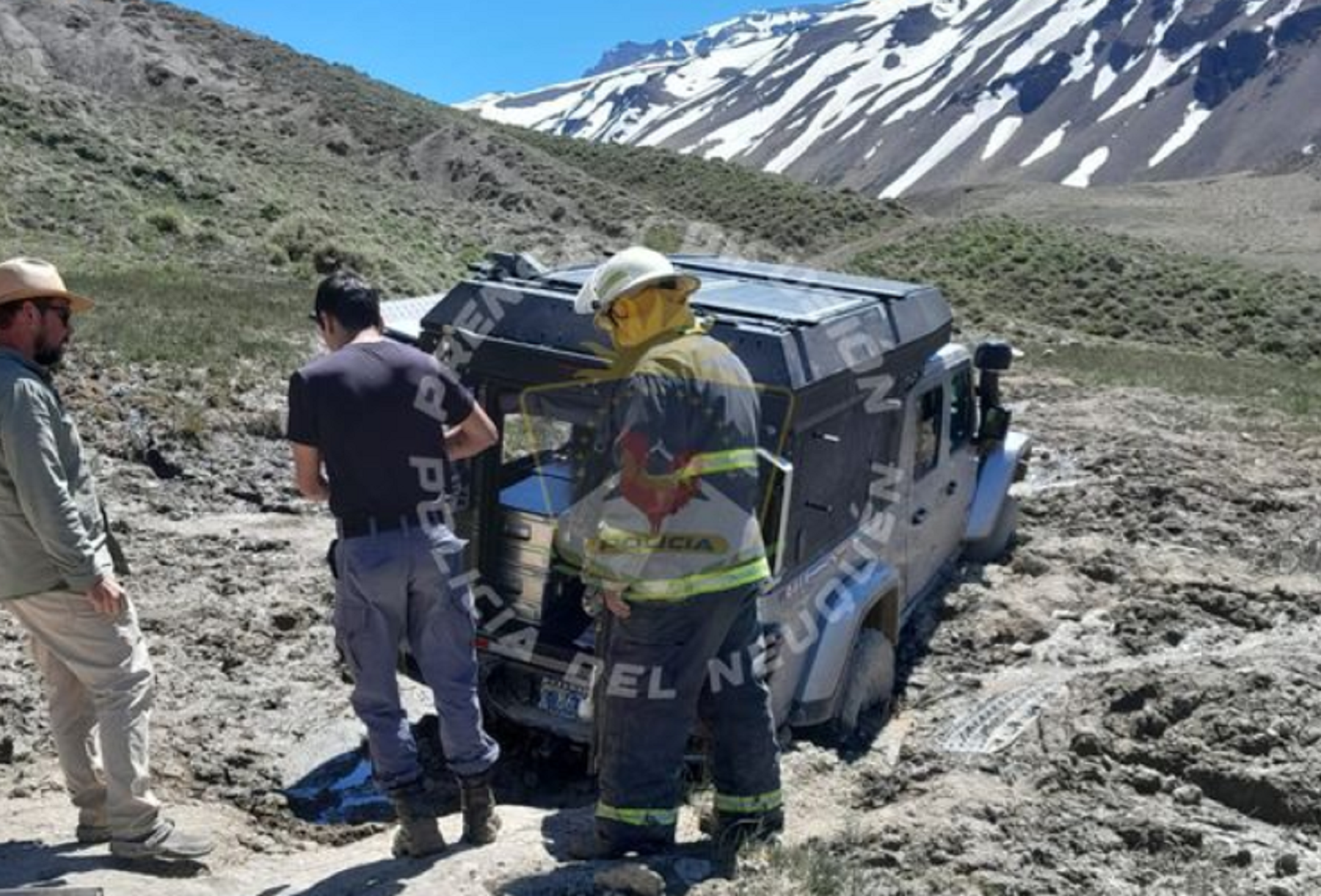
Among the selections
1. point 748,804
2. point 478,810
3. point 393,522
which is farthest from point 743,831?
point 393,522

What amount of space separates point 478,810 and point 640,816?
639mm

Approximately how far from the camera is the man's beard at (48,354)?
14.3 ft

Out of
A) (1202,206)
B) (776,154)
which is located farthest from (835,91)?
(1202,206)

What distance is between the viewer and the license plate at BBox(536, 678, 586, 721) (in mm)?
5410

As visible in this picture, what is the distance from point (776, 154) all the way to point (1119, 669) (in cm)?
17045

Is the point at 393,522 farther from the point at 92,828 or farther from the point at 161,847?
the point at 92,828

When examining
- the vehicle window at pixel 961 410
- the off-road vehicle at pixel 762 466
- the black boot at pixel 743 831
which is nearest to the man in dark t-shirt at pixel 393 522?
the off-road vehicle at pixel 762 466

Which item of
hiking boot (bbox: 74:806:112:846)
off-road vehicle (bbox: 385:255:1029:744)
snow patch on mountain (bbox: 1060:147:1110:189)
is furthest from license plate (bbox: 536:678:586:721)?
snow patch on mountain (bbox: 1060:147:1110:189)

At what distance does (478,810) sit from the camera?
4.66 m

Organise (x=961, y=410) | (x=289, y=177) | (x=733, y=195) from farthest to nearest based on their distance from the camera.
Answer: (x=733, y=195), (x=289, y=177), (x=961, y=410)

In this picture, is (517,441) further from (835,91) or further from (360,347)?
(835,91)

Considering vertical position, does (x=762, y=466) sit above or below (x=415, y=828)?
above

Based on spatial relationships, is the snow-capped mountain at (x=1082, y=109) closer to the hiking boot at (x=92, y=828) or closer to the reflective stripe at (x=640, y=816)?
the reflective stripe at (x=640, y=816)

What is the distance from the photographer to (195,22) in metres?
65.0
